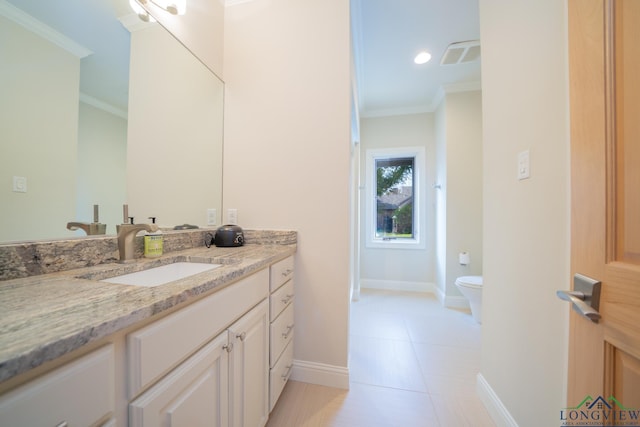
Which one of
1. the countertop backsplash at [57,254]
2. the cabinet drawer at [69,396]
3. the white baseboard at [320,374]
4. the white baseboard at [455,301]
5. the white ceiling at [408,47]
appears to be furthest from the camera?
the white baseboard at [455,301]

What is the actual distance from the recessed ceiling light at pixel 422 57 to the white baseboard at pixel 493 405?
2.74 meters

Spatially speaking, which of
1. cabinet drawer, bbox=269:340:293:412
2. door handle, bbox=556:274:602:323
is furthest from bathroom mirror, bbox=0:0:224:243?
Result: door handle, bbox=556:274:602:323

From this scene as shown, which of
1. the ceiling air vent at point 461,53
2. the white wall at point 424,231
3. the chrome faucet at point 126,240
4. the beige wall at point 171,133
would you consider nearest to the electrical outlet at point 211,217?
the beige wall at point 171,133

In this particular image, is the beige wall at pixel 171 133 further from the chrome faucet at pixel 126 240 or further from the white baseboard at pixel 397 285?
the white baseboard at pixel 397 285

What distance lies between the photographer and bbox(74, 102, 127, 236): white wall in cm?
87

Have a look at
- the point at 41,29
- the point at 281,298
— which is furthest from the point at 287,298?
the point at 41,29

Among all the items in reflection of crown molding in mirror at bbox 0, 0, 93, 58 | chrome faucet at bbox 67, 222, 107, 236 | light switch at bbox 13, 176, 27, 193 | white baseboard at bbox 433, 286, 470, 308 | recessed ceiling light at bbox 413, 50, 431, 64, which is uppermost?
recessed ceiling light at bbox 413, 50, 431, 64

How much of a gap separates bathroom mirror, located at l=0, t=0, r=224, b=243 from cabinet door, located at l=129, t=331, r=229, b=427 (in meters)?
0.72

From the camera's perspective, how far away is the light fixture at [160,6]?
110 centimetres

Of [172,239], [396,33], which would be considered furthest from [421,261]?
[172,239]

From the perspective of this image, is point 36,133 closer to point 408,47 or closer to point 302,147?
point 302,147

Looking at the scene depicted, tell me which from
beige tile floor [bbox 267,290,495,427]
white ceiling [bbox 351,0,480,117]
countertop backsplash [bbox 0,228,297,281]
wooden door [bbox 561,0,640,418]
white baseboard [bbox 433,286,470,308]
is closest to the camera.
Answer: wooden door [bbox 561,0,640,418]

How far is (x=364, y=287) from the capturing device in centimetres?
329

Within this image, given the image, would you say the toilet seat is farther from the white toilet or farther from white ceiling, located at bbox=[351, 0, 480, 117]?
white ceiling, located at bbox=[351, 0, 480, 117]
